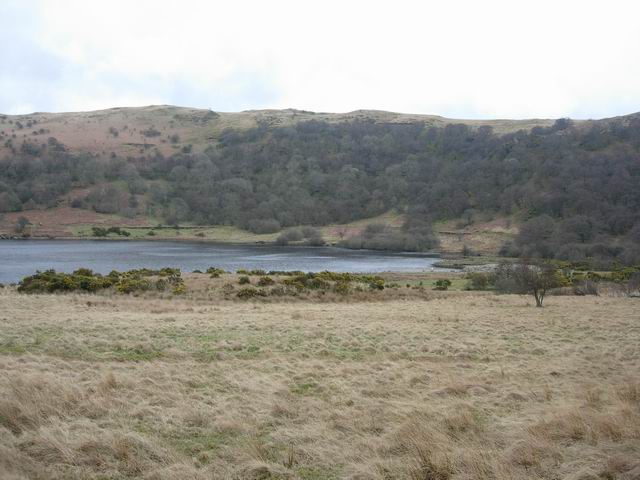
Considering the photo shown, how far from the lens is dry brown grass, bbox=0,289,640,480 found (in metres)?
5.56

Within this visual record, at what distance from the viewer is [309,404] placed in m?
8.05

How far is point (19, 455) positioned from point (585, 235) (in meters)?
108

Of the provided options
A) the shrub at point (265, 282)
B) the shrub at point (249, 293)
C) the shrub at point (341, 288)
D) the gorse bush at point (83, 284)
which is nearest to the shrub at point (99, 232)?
the gorse bush at point (83, 284)

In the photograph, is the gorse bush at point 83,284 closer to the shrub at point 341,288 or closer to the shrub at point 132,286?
the shrub at point 132,286

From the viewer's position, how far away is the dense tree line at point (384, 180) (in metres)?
112

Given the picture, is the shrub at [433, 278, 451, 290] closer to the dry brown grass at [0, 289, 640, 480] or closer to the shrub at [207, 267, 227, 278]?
the shrub at [207, 267, 227, 278]

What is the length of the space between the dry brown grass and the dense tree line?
86.9 metres

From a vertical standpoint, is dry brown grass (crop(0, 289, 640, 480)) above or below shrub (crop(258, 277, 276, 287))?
above

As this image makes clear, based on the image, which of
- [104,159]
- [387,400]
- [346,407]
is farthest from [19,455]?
[104,159]

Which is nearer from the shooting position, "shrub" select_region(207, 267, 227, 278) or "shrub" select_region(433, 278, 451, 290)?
"shrub" select_region(207, 267, 227, 278)

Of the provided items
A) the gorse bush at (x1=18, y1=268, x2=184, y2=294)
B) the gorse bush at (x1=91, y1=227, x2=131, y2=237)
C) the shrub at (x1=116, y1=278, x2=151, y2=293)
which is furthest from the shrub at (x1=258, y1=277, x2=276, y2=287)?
the gorse bush at (x1=91, y1=227, x2=131, y2=237)

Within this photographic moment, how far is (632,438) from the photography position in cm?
600

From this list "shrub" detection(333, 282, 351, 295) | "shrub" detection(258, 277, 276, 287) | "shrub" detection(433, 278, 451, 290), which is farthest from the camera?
"shrub" detection(433, 278, 451, 290)

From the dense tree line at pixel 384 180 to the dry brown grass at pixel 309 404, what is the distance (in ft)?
285
